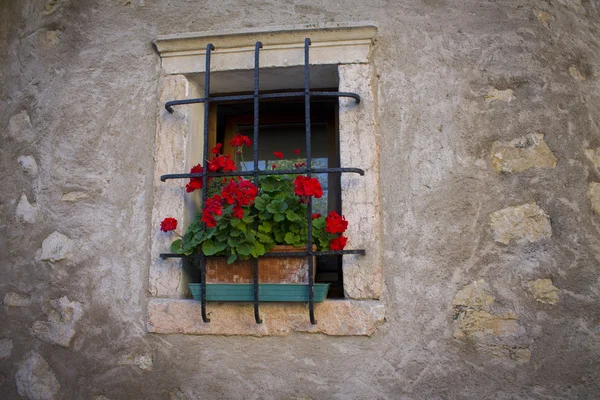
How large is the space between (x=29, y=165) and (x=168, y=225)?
2.91ft

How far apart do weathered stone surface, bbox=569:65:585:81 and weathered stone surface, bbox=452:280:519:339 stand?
100 cm

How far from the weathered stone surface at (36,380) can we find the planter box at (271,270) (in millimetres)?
935

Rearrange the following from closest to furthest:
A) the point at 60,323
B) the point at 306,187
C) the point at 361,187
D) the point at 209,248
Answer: the point at 306,187 < the point at 209,248 < the point at 361,187 < the point at 60,323

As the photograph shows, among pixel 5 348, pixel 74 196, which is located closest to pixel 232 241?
pixel 74 196

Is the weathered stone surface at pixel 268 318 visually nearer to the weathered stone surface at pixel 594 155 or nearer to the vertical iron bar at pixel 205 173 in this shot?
the vertical iron bar at pixel 205 173

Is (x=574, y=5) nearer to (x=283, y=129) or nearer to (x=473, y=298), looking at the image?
(x=473, y=298)

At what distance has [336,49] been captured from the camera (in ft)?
7.26

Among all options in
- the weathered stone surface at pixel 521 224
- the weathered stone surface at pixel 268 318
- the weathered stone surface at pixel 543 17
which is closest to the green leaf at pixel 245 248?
the weathered stone surface at pixel 268 318

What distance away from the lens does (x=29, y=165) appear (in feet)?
7.74

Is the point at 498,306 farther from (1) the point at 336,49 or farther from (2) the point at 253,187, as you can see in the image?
(1) the point at 336,49

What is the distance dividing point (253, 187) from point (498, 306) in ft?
3.64

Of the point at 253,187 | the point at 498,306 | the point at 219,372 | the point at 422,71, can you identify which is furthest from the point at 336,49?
the point at 219,372

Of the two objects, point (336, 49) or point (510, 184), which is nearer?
point (510, 184)

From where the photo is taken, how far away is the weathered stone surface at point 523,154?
200cm
